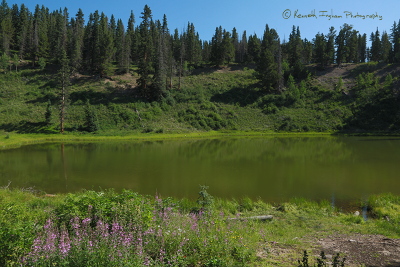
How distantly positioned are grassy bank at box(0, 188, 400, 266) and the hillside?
49191 millimetres

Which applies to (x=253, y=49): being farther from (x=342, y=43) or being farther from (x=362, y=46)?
(x=362, y=46)

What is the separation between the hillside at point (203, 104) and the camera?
58.2m

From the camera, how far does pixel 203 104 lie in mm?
72688

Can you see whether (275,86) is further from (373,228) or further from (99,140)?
(373,228)

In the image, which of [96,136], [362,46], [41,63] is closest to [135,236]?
[96,136]

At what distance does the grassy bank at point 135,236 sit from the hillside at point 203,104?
4919 cm

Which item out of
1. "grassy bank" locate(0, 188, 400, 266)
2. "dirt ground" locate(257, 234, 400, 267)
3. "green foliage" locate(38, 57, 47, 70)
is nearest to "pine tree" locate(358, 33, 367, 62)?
"green foliage" locate(38, 57, 47, 70)

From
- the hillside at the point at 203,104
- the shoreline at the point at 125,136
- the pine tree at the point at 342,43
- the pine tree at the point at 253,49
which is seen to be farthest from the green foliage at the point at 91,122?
the pine tree at the point at 342,43

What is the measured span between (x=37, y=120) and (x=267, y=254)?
60709mm

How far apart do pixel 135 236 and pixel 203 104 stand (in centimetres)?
6763

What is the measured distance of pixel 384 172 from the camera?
70.1 feet

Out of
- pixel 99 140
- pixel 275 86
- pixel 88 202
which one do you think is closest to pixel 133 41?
pixel 275 86

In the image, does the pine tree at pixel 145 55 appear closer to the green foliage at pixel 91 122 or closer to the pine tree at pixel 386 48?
the green foliage at pixel 91 122

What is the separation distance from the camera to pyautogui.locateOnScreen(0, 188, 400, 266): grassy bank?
482 centimetres
